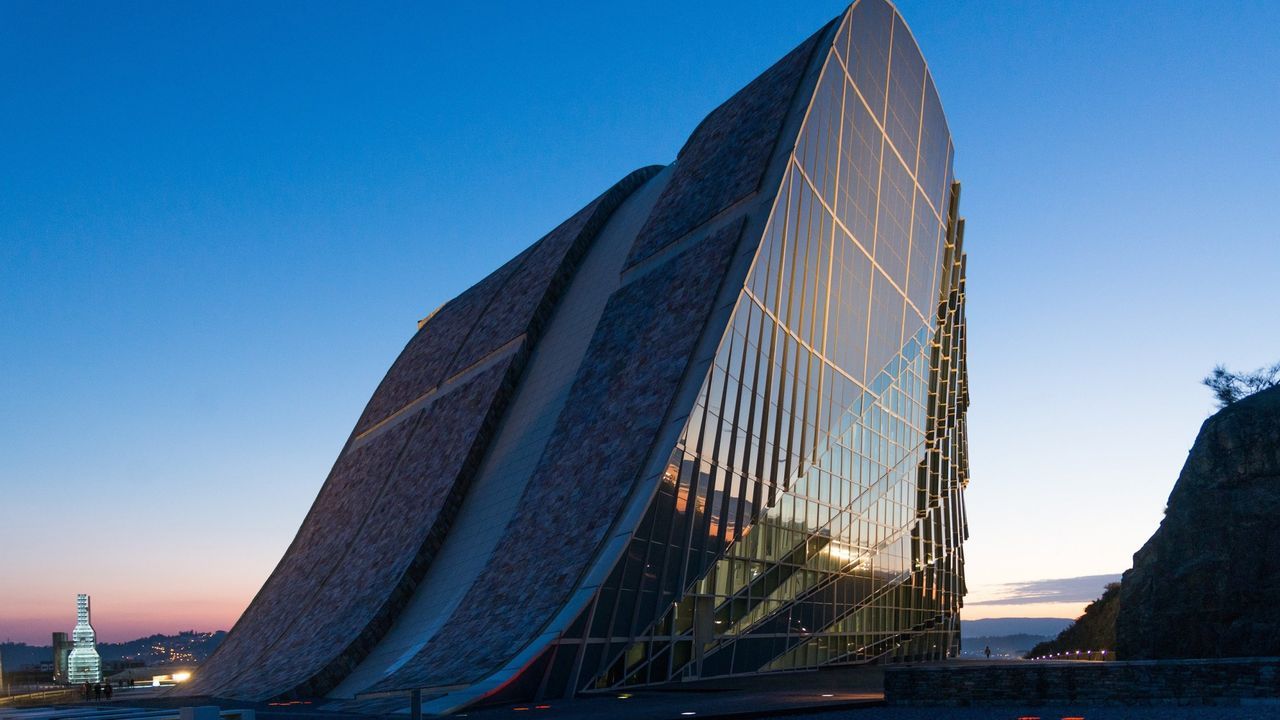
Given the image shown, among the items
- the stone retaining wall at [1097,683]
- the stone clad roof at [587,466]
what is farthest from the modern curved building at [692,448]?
the stone retaining wall at [1097,683]

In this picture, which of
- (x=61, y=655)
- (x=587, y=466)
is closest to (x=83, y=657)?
(x=61, y=655)

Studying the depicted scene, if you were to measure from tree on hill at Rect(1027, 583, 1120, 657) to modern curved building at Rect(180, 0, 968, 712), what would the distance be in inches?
612

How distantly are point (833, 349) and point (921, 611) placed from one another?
14122 millimetres

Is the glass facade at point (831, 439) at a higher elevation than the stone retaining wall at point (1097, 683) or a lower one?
higher

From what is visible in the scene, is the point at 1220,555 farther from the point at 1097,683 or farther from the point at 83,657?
the point at 83,657

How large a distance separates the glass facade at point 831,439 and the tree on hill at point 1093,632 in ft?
49.1

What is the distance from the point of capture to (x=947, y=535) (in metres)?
41.8

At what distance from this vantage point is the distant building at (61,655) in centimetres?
8286

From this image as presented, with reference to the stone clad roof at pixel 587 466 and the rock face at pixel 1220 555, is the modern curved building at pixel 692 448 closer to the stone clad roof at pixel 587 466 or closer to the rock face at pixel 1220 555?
the stone clad roof at pixel 587 466

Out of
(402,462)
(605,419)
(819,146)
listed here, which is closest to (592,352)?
(605,419)

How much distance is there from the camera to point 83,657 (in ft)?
256

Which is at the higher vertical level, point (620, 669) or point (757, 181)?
point (757, 181)

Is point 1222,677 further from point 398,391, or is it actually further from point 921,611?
Answer: point 398,391

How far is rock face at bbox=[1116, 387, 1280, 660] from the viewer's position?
95.9ft
